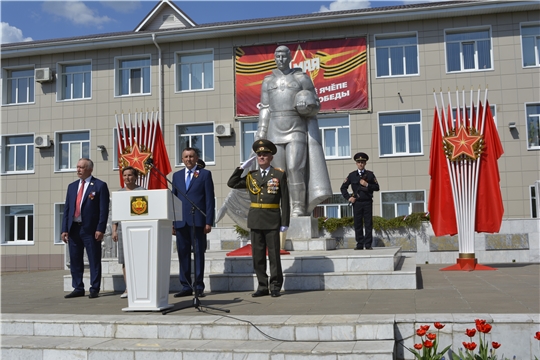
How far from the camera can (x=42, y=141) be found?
2119cm

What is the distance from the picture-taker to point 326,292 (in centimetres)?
693

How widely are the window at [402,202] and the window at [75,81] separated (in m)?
11.3

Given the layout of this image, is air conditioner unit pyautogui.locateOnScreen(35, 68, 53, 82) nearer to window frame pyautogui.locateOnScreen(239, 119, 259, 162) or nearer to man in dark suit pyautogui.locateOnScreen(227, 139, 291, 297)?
window frame pyautogui.locateOnScreen(239, 119, 259, 162)

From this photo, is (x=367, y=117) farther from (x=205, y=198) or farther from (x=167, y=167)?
(x=205, y=198)

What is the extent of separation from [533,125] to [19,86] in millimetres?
18207

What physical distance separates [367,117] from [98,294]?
13.1 metres

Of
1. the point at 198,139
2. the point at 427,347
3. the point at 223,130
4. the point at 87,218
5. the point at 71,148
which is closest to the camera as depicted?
the point at 427,347

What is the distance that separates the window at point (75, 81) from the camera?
70.5 feet

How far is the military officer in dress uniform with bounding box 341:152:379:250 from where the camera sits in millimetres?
10000

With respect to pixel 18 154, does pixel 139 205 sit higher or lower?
lower

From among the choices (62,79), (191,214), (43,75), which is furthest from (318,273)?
(62,79)

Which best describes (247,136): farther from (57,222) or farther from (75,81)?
(57,222)

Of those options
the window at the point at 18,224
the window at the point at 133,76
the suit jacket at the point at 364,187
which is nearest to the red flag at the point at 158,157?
the suit jacket at the point at 364,187

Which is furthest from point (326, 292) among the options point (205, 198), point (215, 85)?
point (215, 85)
